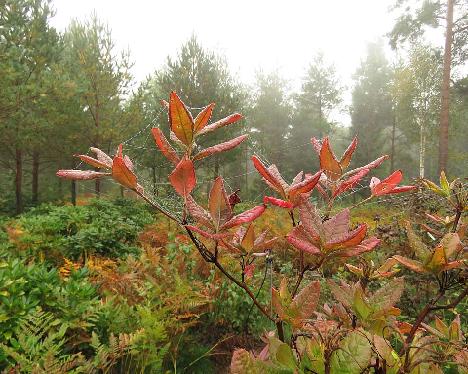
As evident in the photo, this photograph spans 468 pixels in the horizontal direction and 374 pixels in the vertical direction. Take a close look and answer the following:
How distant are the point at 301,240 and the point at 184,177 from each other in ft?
0.82

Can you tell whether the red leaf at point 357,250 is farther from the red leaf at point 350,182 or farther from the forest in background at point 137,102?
the forest in background at point 137,102

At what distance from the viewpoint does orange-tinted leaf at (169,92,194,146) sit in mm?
586

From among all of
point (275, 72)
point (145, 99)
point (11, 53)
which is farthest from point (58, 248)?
point (275, 72)

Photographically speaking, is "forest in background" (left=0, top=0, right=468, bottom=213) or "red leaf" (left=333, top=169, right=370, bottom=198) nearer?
"red leaf" (left=333, top=169, right=370, bottom=198)

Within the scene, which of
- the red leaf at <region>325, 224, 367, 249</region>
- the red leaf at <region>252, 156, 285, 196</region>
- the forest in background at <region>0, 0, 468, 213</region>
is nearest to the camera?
the red leaf at <region>325, 224, 367, 249</region>

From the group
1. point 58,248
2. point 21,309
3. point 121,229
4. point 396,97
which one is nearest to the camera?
point 21,309

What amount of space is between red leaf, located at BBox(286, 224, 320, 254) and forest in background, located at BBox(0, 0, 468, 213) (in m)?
3.71

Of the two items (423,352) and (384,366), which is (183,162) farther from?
(423,352)

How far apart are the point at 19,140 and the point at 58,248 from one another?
6693 millimetres

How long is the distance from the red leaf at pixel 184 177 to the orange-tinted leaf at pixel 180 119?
0.07m

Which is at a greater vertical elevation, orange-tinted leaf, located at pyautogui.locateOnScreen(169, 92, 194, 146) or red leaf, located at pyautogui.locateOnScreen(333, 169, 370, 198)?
orange-tinted leaf, located at pyautogui.locateOnScreen(169, 92, 194, 146)

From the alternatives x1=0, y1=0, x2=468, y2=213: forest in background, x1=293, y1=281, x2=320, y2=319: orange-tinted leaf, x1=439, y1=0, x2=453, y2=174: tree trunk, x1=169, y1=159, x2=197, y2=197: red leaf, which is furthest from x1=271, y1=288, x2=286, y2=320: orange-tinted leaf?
x1=439, y1=0, x2=453, y2=174: tree trunk

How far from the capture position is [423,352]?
0.67 m

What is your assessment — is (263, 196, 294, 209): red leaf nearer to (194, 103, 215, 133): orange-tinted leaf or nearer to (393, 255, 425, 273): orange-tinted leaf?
(194, 103, 215, 133): orange-tinted leaf
